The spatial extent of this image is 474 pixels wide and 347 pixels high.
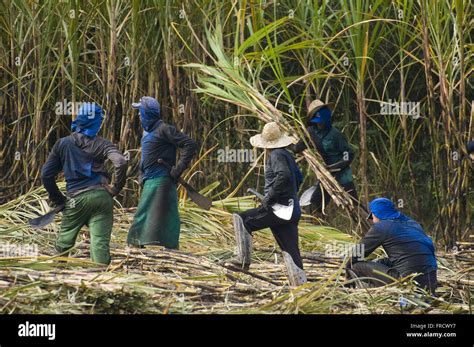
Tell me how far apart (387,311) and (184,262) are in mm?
1845

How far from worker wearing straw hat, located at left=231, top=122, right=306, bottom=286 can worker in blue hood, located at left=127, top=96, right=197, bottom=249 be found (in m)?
0.87

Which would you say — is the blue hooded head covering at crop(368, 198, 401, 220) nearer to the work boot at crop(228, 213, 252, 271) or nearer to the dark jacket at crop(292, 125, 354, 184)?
the work boot at crop(228, 213, 252, 271)

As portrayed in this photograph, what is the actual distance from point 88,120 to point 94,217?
2.30 ft

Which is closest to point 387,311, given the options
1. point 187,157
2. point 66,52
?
point 187,157

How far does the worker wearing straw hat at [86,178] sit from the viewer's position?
9.66 m

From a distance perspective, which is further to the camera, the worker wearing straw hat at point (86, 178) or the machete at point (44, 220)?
the machete at point (44, 220)

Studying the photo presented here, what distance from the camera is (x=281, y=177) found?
9.73 metres

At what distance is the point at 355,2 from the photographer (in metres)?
12.2

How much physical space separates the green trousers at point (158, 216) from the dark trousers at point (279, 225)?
1035 millimetres
